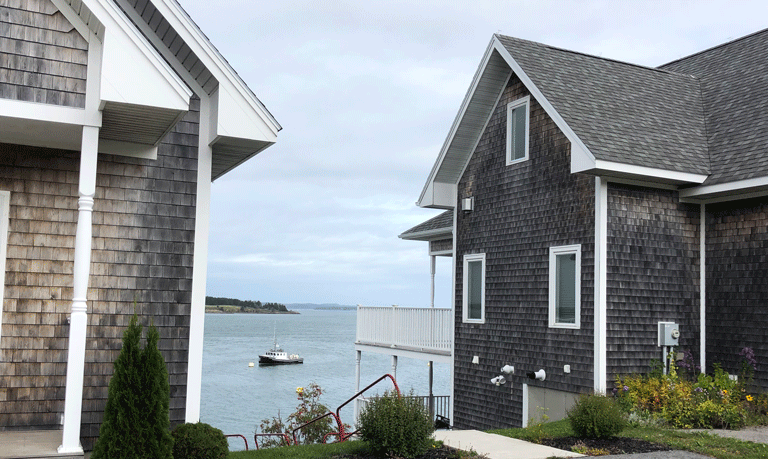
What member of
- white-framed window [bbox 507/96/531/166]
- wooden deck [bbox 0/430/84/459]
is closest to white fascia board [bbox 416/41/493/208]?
white-framed window [bbox 507/96/531/166]

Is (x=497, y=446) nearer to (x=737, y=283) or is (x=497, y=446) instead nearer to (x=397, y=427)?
(x=397, y=427)

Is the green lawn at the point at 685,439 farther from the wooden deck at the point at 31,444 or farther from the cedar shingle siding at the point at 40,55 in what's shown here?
the cedar shingle siding at the point at 40,55

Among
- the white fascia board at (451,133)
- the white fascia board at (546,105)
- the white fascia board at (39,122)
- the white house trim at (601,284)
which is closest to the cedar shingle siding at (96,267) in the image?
the white fascia board at (39,122)

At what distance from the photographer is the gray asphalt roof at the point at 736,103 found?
465 inches

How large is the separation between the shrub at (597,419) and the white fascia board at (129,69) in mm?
6153

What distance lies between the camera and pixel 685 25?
1022 inches

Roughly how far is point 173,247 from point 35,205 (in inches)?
63.1

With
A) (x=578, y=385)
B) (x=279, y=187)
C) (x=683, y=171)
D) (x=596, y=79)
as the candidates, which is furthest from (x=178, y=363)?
(x=279, y=187)

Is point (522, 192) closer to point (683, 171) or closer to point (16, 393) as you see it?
point (683, 171)

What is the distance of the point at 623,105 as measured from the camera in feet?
43.9

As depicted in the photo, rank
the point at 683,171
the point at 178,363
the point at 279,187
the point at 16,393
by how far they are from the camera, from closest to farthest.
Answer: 1. the point at 16,393
2. the point at 178,363
3. the point at 683,171
4. the point at 279,187

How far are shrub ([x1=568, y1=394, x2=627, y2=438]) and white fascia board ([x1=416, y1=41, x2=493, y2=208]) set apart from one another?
7.06m

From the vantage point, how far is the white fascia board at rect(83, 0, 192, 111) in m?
6.97

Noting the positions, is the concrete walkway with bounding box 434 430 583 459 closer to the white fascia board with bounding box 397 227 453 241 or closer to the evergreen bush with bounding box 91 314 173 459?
the evergreen bush with bounding box 91 314 173 459
